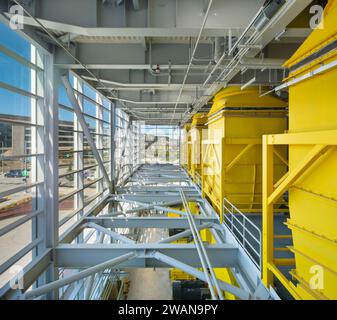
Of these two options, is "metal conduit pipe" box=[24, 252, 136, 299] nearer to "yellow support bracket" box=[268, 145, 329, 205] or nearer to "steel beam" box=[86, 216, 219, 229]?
"steel beam" box=[86, 216, 219, 229]

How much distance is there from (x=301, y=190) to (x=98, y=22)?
370 centimetres

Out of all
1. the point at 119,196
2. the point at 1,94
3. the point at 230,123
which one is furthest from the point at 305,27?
the point at 119,196

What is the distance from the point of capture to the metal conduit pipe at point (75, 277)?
11.9 feet

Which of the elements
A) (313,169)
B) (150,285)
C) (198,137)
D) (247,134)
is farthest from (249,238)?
(150,285)

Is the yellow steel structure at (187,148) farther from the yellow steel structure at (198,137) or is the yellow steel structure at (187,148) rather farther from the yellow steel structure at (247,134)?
the yellow steel structure at (247,134)

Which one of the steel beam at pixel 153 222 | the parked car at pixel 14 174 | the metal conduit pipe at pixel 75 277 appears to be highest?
the parked car at pixel 14 174

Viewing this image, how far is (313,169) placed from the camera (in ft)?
9.28

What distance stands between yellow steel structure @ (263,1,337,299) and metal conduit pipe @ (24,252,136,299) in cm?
243

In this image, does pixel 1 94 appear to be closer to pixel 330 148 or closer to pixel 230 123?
pixel 330 148

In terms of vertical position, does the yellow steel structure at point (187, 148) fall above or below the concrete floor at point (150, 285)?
above

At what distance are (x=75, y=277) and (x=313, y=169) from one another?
3.78 m

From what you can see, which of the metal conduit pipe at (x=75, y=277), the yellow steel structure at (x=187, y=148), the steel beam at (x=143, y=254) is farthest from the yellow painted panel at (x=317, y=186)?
the yellow steel structure at (x=187, y=148)

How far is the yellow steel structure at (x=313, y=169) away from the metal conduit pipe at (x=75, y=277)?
95.7 inches

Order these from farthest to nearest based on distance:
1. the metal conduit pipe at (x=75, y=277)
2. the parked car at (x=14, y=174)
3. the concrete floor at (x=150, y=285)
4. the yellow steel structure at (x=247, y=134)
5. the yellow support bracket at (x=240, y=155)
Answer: the concrete floor at (x=150, y=285) < the yellow steel structure at (x=247, y=134) < the yellow support bracket at (x=240, y=155) < the parked car at (x=14, y=174) < the metal conduit pipe at (x=75, y=277)
